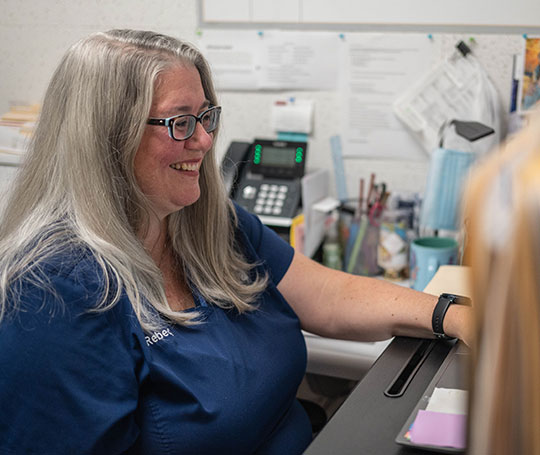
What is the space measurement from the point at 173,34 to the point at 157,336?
1.53 meters

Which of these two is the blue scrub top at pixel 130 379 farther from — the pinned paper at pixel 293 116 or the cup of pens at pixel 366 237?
the pinned paper at pixel 293 116

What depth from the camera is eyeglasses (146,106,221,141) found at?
121 cm

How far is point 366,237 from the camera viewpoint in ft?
6.89

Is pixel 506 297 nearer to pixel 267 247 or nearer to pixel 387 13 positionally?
pixel 267 247

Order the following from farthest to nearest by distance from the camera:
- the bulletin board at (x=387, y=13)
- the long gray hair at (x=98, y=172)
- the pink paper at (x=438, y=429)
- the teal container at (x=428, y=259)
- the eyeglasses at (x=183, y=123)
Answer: the bulletin board at (x=387, y=13)
the teal container at (x=428, y=259)
the eyeglasses at (x=183, y=123)
the long gray hair at (x=98, y=172)
the pink paper at (x=438, y=429)

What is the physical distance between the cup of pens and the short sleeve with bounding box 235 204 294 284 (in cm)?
63

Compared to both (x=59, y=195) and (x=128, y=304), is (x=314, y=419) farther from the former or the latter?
(x=59, y=195)

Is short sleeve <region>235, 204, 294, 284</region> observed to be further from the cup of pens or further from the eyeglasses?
the cup of pens

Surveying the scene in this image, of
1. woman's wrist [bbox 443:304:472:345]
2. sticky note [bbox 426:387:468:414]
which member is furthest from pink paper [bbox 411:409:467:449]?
woman's wrist [bbox 443:304:472:345]

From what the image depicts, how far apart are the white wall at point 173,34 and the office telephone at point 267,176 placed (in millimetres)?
124

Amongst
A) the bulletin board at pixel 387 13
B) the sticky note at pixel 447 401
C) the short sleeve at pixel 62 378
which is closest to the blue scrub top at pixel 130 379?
the short sleeve at pixel 62 378

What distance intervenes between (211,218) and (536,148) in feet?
3.52

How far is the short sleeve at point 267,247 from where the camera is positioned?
1480 mm

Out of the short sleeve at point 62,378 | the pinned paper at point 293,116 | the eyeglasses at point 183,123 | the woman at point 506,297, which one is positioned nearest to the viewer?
the woman at point 506,297
